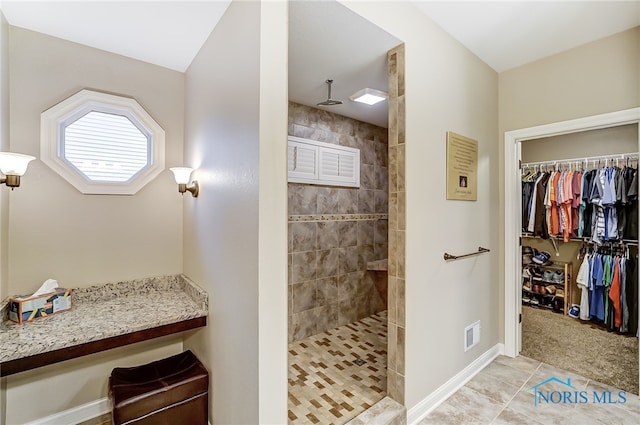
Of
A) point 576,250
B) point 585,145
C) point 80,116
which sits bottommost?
point 576,250

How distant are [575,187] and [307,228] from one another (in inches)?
130

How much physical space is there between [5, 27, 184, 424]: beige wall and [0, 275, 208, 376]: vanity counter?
0.12 m

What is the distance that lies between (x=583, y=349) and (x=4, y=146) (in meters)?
4.89

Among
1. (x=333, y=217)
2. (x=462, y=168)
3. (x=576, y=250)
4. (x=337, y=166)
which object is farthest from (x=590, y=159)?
(x=333, y=217)

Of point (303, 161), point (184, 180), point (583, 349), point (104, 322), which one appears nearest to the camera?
point (104, 322)

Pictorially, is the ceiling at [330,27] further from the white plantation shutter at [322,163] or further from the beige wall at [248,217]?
the white plantation shutter at [322,163]

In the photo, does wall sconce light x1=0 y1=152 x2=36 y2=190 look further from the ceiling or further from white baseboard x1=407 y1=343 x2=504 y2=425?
white baseboard x1=407 y1=343 x2=504 y2=425

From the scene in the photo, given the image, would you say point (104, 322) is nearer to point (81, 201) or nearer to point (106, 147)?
point (81, 201)

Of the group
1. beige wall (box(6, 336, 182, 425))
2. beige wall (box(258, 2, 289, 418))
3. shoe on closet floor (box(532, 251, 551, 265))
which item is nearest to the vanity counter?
beige wall (box(6, 336, 182, 425))

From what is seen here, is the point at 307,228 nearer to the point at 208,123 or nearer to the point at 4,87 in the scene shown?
the point at 208,123

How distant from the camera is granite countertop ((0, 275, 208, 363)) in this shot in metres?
1.42

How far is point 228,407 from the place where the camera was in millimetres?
1517

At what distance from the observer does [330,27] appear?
169 centimetres

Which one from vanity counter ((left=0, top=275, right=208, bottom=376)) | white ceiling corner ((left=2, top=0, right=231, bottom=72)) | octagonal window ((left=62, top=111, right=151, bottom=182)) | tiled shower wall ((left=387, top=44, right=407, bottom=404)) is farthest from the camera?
octagonal window ((left=62, top=111, right=151, bottom=182))
